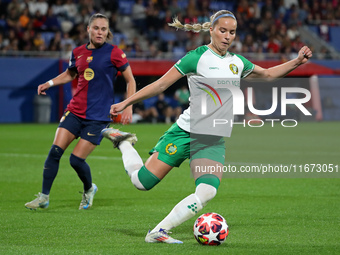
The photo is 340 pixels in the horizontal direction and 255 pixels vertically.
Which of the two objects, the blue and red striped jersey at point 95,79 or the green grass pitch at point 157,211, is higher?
the blue and red striped jersey at point 95,79

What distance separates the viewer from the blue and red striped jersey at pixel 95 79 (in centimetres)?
815

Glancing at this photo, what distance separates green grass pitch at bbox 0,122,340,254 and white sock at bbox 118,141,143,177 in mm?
680

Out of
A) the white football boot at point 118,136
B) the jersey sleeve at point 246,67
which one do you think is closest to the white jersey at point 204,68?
the jersey sleeve at point 246,67

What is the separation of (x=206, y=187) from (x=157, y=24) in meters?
24.7

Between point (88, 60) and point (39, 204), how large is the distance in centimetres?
190

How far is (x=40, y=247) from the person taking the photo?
231 inches

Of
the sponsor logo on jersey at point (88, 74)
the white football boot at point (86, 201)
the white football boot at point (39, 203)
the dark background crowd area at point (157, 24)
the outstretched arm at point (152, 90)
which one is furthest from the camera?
the dark background crowd area at point (157, 24)

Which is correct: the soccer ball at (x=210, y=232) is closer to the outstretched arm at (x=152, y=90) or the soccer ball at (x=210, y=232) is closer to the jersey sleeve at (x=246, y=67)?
the outstretched arm at (x=152, y=90)

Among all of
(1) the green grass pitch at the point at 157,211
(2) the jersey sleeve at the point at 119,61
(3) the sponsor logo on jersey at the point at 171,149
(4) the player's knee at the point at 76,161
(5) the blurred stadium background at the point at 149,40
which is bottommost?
(5) the blurred stadium background at the point at 149,40

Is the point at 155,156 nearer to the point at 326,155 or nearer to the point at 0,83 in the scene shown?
the point at 326,155

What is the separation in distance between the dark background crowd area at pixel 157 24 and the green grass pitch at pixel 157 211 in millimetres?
12160

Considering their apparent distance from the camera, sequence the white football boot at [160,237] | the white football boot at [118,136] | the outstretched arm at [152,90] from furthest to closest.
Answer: the white football boot at [118,136] < the white football boot at [160,237] < the outstretched arm at [152,90]

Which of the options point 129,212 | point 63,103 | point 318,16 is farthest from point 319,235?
point 318,16

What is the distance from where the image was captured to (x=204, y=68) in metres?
5.91
